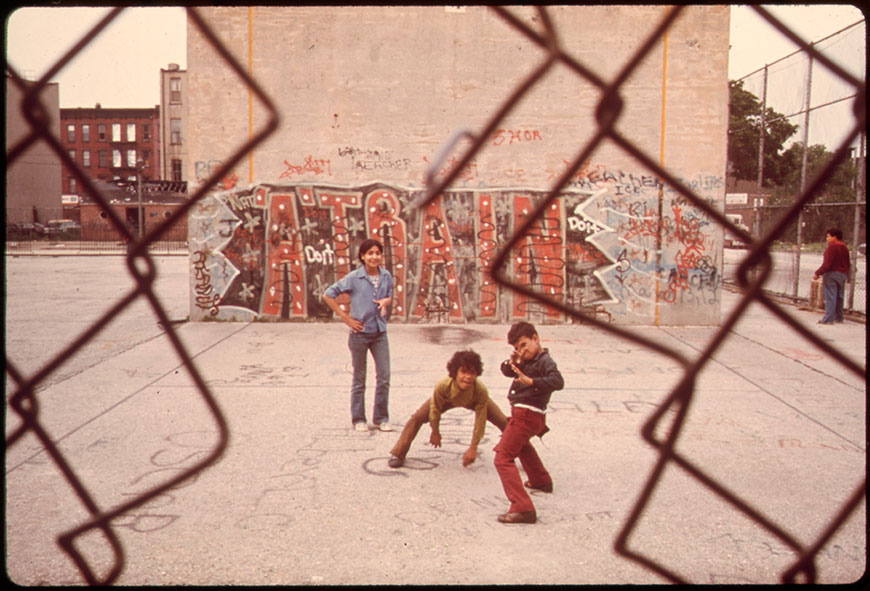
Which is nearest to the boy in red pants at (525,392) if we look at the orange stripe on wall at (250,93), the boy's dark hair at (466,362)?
the boy's dark hair at (466,362)

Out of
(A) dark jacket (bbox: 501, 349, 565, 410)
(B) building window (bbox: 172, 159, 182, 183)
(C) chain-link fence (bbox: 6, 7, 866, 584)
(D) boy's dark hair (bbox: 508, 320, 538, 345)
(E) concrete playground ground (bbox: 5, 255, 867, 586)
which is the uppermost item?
(B) building window (bbox: 172, 159, 182, 183)

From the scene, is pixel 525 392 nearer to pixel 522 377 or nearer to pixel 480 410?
pixel 522 377

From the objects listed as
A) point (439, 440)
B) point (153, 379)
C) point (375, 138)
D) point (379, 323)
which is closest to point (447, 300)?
point (375, 138)

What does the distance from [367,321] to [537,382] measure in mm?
1804

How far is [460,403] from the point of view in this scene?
4.59m

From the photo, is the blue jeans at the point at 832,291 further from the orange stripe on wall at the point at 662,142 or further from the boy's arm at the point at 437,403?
the boy's arm at the point at 437,403

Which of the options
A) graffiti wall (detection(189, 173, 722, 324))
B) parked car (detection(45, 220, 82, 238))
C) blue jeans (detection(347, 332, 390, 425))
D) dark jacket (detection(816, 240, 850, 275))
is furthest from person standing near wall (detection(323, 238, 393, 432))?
parked car (detection(45, 220, 82, 238))

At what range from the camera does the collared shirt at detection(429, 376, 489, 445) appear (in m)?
4.54

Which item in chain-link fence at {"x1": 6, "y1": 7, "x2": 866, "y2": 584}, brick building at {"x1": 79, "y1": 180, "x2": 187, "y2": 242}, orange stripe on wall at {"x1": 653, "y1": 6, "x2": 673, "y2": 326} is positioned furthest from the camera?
brick building at {"x1": 79, "y1": 180, "x2": 187, "y2": 242}

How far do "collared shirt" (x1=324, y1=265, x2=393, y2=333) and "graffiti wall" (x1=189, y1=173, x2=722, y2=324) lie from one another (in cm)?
532

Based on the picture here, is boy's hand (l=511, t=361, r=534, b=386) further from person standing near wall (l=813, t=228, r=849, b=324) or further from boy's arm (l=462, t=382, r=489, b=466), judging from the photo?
person standing near wall (l=813, t=228, r=849, b=324)

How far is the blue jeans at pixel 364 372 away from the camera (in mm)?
5465

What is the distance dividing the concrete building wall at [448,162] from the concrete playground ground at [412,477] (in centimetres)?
231

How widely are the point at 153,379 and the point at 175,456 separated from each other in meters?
2.68
